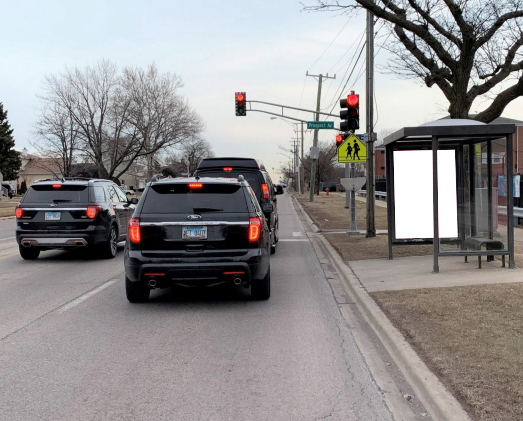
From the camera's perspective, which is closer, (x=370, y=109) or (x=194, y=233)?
(x=194, y=233)

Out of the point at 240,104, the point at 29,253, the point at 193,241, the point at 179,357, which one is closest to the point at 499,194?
the point at 193,241

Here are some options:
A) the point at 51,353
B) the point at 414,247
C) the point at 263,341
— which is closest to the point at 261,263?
the point at 263,341

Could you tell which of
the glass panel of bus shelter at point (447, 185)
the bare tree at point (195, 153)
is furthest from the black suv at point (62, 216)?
the bare tree at point (195, 153)

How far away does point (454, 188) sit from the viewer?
1128 cm

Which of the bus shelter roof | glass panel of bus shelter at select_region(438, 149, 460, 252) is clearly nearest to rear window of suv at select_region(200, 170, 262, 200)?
glass panel of bus shelter at select_region(438, 149, 460, 252)

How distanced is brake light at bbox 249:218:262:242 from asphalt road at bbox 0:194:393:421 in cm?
101

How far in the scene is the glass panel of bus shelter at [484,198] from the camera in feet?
33.6

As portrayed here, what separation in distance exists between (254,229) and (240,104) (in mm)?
21069

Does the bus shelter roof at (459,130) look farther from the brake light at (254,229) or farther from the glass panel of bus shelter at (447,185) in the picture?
the brake light at (254,229)

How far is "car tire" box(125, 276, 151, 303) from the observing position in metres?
8.14

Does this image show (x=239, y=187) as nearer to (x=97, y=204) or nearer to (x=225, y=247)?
(x=225, y=247)

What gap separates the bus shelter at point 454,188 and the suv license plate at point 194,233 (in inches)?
160

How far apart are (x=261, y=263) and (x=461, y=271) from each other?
416 cm

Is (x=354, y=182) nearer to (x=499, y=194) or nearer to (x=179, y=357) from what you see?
(x=499, y=194)
